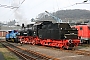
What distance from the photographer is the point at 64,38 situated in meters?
22.7

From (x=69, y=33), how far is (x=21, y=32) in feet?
59.4

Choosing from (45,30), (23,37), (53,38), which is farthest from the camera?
(23,37)

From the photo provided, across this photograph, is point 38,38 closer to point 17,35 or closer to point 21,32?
point 21,32

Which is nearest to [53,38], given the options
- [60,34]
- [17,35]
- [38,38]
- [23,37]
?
[60,34]

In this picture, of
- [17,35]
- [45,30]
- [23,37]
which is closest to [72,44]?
[45,30]

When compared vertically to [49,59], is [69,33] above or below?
above

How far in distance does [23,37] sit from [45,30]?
11233 millimetres

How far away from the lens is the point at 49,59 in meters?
15.3

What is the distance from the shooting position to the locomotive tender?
74.4ft

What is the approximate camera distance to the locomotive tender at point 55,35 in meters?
22.7

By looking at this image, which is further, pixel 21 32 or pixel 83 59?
pixel 21 32

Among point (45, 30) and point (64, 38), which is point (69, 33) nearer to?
point (64, 38)

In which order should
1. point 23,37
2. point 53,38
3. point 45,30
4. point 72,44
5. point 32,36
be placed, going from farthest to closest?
1. point 23,37
2. point 32,36
3. point 45,30
4. point 53,38
5. point 72,44

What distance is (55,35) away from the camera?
2417cm
